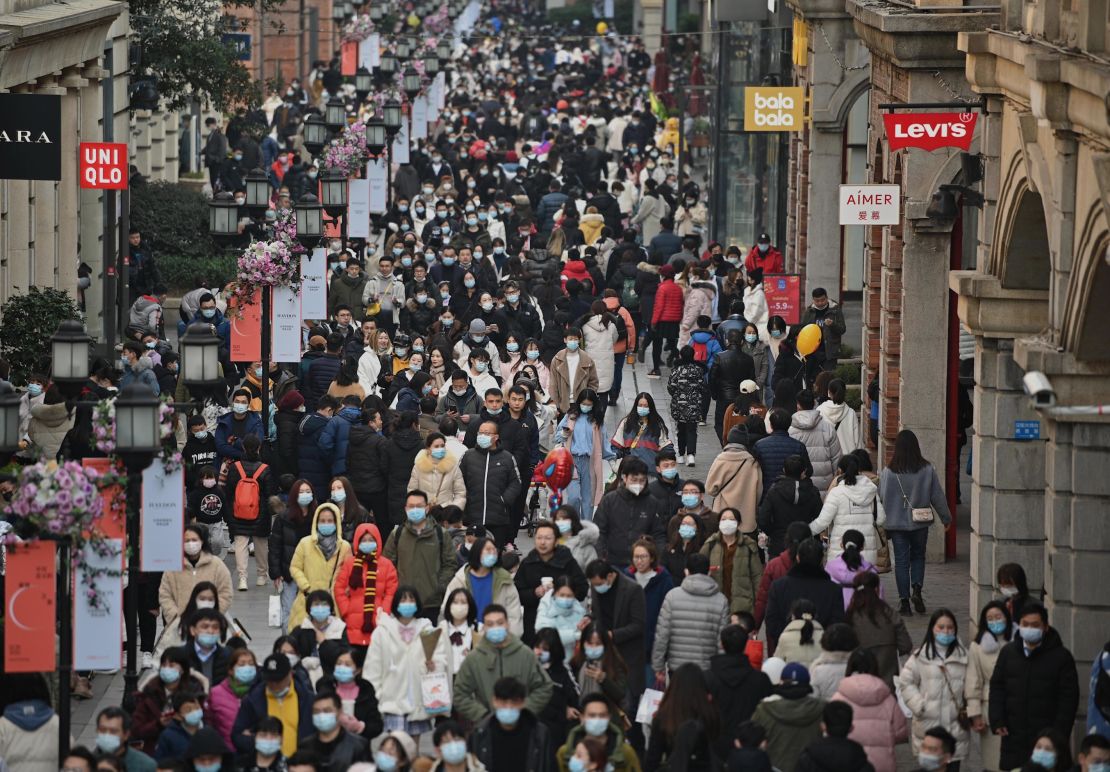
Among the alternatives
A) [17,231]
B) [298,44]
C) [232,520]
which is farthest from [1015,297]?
[298,44]

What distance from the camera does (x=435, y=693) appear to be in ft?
52.4

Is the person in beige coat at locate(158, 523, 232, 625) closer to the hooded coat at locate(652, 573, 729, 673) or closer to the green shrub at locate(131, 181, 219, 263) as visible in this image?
the hooded coat at locate(652, 573, 729, 673)

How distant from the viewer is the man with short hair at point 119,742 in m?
14.3

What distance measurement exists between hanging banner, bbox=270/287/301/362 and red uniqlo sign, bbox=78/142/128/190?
18.8ft

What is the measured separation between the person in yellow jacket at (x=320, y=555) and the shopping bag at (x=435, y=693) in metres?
2.34

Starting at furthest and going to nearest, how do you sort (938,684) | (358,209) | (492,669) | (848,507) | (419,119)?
(419,119)
(358,209)
(848,507)
(938,684)
(492,669)

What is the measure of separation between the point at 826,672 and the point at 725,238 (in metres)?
26.9

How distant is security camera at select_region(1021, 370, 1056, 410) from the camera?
16.3 meters

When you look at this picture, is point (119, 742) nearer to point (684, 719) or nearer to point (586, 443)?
point (684, 719)

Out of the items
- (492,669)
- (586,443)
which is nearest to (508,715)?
(492,669)

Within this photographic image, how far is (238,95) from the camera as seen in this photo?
4244 centimetres

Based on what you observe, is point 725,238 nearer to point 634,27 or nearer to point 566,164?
point 566,164

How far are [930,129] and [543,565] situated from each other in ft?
20.6

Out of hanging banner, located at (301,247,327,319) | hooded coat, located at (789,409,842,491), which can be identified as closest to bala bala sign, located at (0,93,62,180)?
hanging banner, located at (301,247,327,319)
